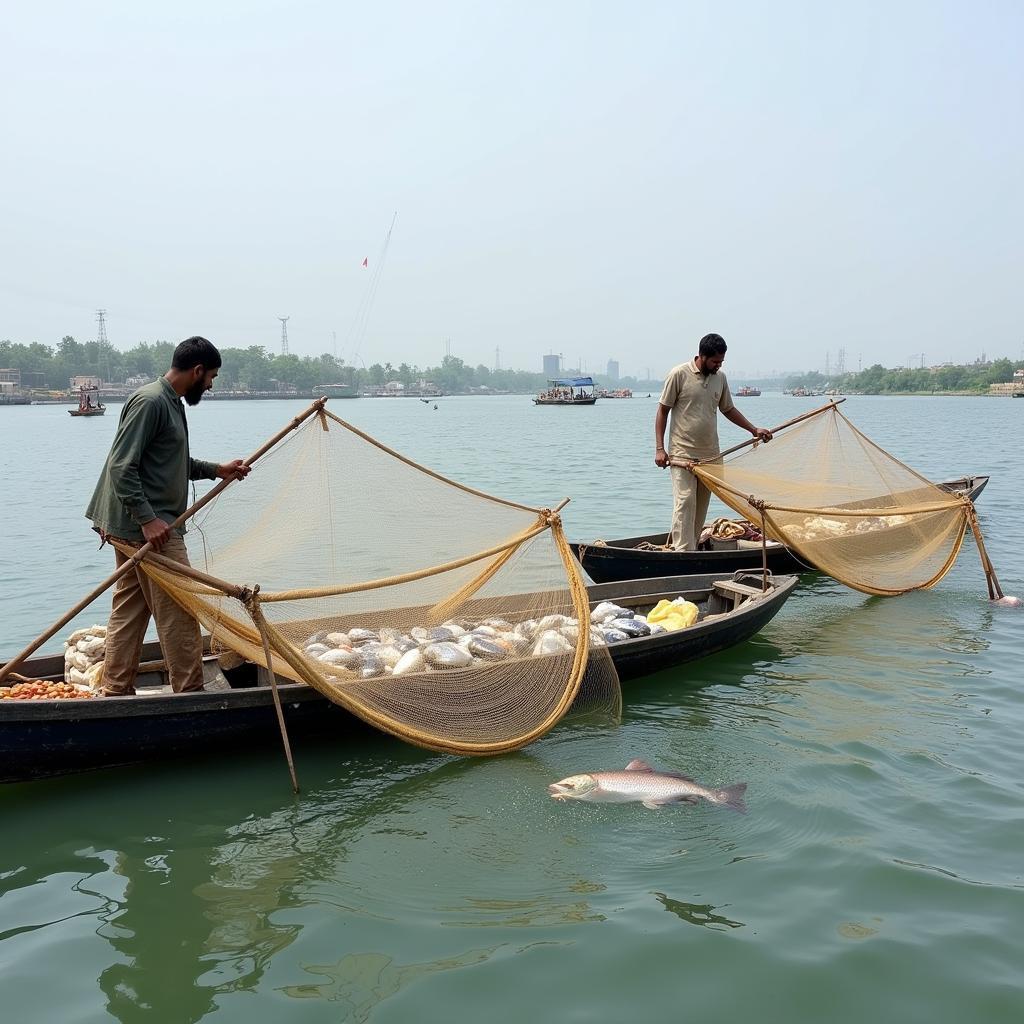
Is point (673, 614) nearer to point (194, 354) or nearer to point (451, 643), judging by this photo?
point (451, 643)

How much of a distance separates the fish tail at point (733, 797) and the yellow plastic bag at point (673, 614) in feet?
6.22

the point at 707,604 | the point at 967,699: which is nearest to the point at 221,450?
the point at 707,604

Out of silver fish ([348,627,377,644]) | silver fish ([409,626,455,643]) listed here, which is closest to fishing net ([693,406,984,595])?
silver fish ([409,626,455,643])

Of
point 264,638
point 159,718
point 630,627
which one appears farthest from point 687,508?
point 159,718

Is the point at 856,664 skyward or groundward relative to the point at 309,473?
groundward

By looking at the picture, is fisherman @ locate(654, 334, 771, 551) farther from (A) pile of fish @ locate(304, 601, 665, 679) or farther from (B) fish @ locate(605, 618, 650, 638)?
(A) pile of fish @ locate(304, 601, 665, 679)

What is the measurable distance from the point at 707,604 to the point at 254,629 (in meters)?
3.97

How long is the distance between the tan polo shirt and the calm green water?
2.54 metres

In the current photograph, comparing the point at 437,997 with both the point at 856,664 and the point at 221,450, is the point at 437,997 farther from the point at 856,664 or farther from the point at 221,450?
the point at 221,450

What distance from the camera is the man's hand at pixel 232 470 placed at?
4.90 meters

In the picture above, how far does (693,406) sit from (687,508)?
0.99 metres

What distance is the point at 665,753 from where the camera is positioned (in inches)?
199

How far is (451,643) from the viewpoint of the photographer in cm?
530

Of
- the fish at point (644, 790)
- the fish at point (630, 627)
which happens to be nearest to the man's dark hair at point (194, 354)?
the fish at point (644, 790)
